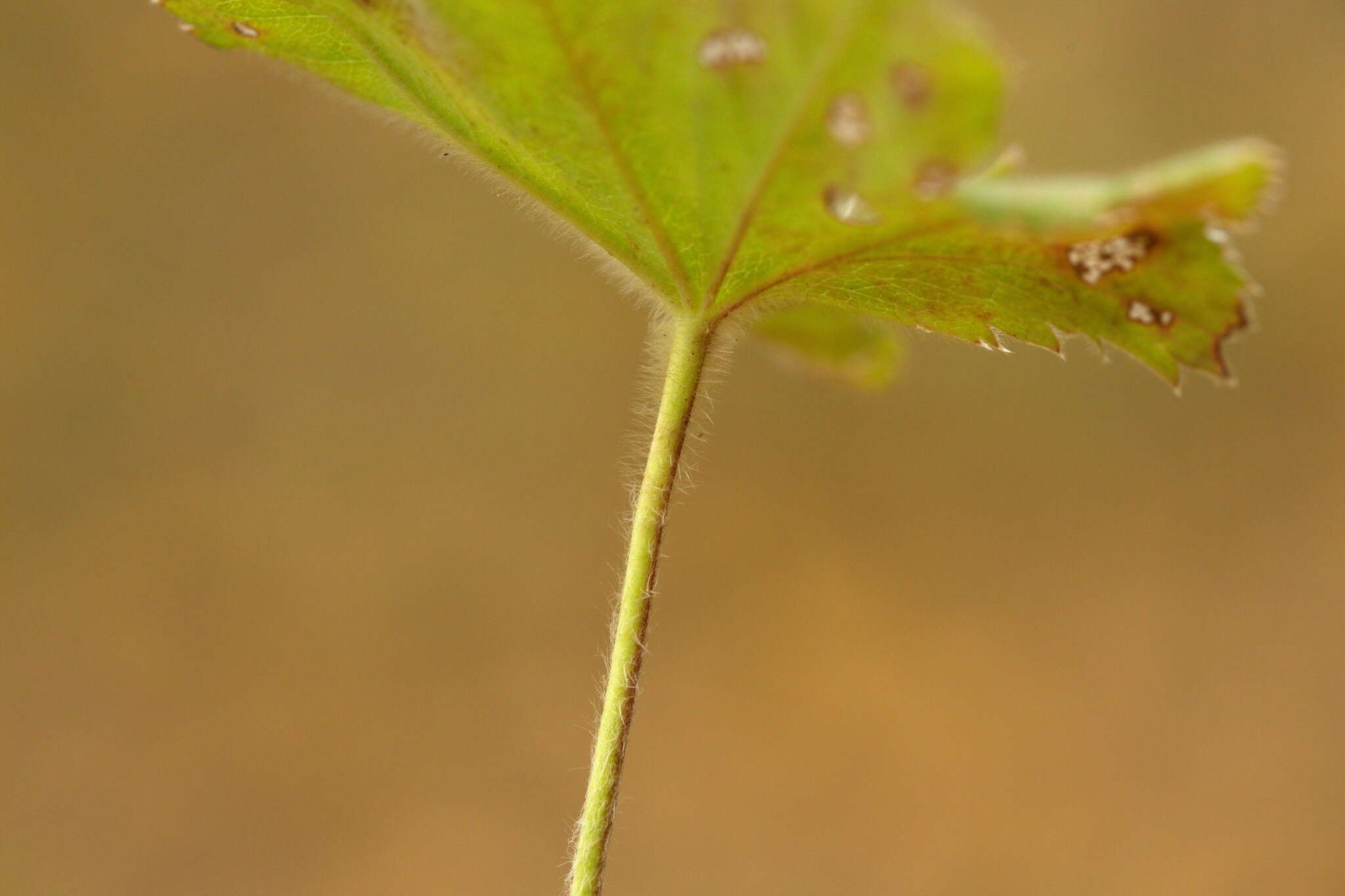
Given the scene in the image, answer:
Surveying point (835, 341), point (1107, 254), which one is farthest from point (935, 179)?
point (835, 341)

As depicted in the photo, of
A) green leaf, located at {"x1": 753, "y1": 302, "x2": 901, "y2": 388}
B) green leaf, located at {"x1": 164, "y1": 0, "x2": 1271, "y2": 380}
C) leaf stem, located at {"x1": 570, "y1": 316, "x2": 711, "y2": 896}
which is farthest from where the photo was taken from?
green leaf, located at {"x1": 753, "y1": 302, "x2": 901, "y2": 388}

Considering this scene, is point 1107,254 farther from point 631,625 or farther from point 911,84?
point 631,625

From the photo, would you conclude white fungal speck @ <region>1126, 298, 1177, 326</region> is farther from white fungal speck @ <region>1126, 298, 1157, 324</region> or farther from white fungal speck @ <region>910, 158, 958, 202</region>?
white fungal speck @ <region>910, 158, 958, 202</region>

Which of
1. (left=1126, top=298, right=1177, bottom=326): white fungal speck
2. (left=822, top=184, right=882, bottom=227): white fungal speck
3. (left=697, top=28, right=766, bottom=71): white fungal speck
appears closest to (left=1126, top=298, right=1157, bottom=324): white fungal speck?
(left=1126, top=298, right=1177, bottom=326): white fungal speck

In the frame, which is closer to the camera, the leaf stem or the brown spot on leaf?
the brown spot on leaf

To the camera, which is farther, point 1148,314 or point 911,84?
point 1148,314

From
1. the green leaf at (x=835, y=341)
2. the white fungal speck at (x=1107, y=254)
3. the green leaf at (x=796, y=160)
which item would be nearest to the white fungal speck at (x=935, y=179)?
the green leaf at (x=796, y=160)

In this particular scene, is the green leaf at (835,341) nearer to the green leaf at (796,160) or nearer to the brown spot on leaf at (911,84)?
the green leaf at (796,160)
